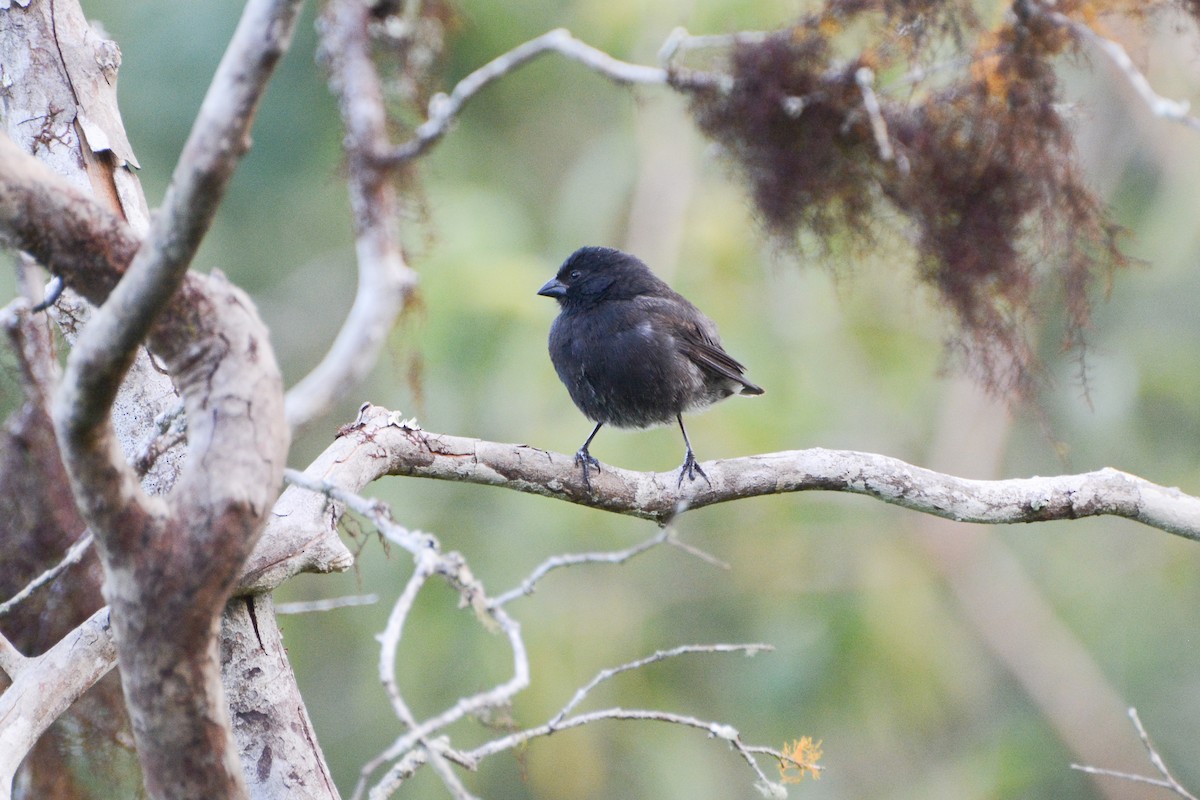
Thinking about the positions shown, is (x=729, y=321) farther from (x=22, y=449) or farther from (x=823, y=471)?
(x=22, y=449)

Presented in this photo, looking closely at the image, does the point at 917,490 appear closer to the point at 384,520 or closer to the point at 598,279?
the point at 598,279

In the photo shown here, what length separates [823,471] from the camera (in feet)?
11.6

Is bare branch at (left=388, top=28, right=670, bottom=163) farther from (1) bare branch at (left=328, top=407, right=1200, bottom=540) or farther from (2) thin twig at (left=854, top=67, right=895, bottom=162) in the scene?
(1) bare branch at (left=328, top=407, right=1200, bottom=540)

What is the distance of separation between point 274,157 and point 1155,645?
31.5 feet

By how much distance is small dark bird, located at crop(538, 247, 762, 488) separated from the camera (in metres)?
4.45

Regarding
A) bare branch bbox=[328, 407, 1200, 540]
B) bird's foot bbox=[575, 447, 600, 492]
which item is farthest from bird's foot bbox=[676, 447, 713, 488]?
bird's foot bbox=[575, 447, 600, 492]

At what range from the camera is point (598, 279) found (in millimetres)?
4848

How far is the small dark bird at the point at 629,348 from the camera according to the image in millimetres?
4453

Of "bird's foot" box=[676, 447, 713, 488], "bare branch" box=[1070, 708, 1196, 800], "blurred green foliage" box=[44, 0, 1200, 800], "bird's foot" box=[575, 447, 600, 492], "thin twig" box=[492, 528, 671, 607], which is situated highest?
"blurred green foliage" box=[44, 0, 1200, 800]

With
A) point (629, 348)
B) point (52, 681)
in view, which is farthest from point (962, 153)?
point (52, 681)

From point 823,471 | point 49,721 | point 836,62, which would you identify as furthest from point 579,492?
point 836,62

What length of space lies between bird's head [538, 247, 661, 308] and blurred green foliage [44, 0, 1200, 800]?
1589 millimetres

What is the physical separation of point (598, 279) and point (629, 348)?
1.70 ft

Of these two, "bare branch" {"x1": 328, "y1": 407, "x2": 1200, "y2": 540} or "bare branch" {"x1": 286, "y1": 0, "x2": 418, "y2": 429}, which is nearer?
"bare branch" {"x1": 286, "y1": 0, "x2": 418, "y2": 429}
